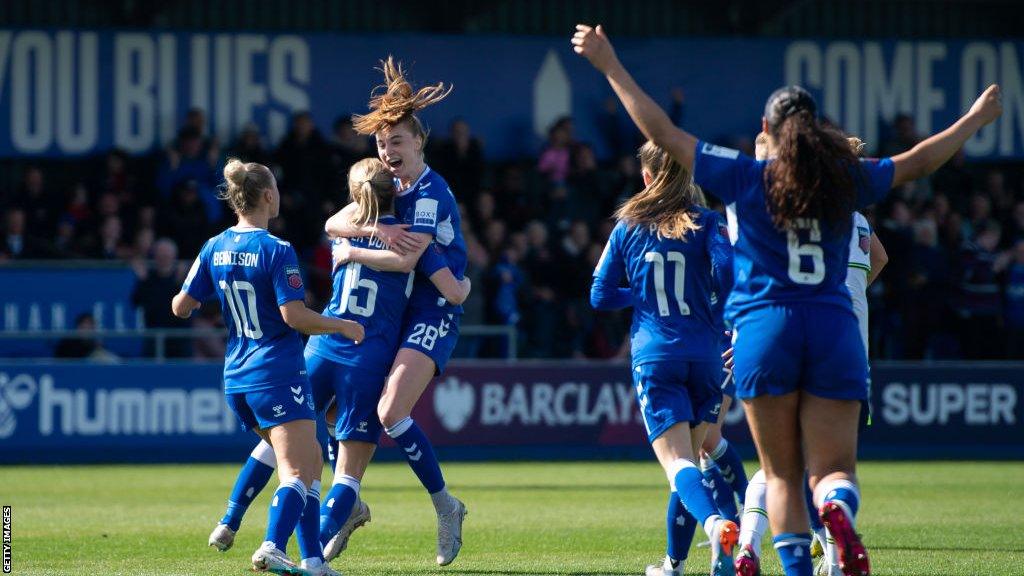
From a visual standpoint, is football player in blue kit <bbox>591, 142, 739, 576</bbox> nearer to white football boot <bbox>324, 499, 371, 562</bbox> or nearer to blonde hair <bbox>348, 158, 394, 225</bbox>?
blonde hair <bbox>348, 158, 394, 225</bbox>

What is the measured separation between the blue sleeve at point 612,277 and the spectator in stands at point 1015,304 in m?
12.1

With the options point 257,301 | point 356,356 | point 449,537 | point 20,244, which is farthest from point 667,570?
point 20,244

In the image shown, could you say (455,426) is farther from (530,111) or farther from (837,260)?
(837,260)

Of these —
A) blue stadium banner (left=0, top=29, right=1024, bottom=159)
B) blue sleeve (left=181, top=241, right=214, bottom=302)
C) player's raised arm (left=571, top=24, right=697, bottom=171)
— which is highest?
blue stadium banner (left=0, top=29, right=1024, bottom=159)

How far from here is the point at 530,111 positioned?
21.5 m

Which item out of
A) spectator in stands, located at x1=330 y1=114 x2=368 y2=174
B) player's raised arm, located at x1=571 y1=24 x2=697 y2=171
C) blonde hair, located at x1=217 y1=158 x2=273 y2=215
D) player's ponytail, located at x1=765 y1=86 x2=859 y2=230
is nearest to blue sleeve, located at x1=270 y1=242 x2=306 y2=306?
blonde hair, located at x1=217 y1=158 x2=273 y2=215

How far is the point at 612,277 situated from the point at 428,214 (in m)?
1.05

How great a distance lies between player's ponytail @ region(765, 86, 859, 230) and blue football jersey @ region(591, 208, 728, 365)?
1506mm

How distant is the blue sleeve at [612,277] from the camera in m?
7.30

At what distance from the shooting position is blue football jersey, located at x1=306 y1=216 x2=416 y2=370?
25.1ft

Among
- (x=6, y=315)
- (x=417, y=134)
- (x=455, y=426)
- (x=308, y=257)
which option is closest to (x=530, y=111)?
(x=308, y=257)

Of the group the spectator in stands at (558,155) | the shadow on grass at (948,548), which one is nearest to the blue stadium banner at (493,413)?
the spectator in stands at (558,155)

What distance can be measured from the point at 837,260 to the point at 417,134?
2.93m

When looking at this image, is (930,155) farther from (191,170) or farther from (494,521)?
(191,170)
